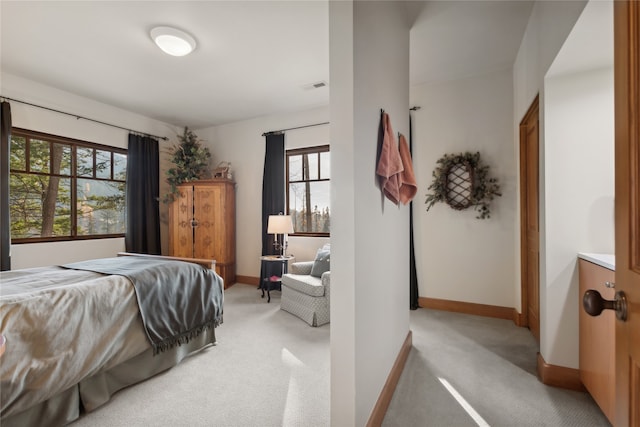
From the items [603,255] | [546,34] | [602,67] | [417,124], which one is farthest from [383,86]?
[417,124]

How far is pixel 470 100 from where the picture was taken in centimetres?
333

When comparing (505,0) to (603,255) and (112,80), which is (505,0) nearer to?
(603,255)

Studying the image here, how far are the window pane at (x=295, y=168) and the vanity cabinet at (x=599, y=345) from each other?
345 centimetres

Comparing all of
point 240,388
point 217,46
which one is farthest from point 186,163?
point 240,388

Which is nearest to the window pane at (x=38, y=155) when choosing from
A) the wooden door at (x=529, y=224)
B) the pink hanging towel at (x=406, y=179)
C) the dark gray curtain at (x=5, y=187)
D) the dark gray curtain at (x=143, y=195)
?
the dark gray curtain at (x=5, y=187)

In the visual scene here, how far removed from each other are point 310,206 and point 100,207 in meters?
2.95

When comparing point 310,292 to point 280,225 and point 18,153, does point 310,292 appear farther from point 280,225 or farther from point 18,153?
point 18,153

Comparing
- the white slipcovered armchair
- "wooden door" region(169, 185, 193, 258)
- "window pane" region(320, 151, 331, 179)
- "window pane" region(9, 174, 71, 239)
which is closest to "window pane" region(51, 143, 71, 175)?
"window pane" region(9, 174, 71, 239)

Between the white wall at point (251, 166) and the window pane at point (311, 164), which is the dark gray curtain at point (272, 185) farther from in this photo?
the window pane at point (311, 164)

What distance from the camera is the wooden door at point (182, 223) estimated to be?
15.5 feet

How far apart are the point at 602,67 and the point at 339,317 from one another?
87.3 inches

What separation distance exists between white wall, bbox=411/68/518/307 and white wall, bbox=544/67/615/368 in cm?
129

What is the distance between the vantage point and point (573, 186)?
1897 millimetres

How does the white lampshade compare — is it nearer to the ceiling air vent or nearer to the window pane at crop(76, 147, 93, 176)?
the ceiling air vent
